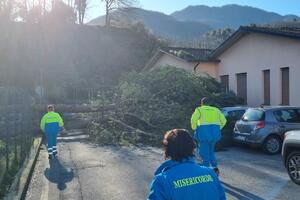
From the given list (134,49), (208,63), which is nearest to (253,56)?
(208,63)

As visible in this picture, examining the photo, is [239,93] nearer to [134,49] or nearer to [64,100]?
[64,100]

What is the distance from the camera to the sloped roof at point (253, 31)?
2119 cm

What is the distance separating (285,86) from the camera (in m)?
22.5

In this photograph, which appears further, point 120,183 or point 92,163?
point 92,163

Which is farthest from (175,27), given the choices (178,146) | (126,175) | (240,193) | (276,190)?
(178,146)

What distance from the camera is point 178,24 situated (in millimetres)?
177250

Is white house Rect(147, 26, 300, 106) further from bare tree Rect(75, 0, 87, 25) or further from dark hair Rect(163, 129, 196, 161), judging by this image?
bare tree Rect(75, 0, 87, 25)

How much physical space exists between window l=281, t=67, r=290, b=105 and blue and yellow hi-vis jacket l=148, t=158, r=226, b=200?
1949 cm

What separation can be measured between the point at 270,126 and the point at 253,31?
1025cm

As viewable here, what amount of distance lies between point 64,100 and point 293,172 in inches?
1093

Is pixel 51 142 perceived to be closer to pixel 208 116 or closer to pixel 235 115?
pixel 208 116

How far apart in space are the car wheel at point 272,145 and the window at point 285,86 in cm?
760

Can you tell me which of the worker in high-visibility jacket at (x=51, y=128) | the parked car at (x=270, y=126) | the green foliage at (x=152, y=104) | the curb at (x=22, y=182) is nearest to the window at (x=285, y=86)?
the green foliage at (x=152, y=104)

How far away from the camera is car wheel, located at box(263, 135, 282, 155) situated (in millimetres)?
15055
